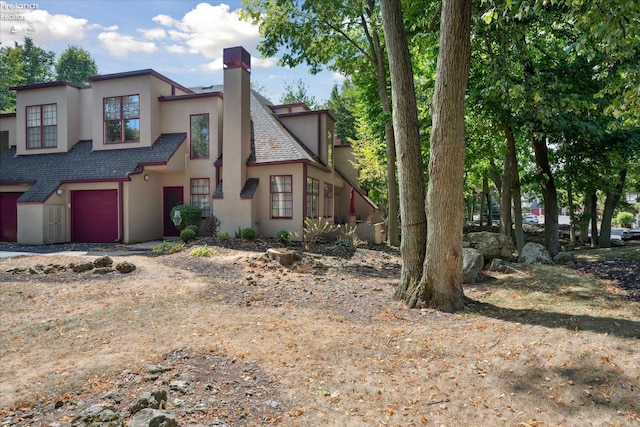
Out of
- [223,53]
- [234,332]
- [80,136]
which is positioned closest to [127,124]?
[80,136]

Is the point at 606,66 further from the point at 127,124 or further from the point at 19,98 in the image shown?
the point at 19,98

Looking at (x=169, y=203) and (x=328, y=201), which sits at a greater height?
(x=328, y=201)

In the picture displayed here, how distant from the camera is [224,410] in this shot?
127 inches

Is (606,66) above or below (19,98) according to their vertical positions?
below

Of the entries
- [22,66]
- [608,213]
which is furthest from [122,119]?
[22,66]

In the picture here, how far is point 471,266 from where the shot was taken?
847cm

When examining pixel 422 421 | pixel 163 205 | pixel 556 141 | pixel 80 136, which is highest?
pixel 80 136

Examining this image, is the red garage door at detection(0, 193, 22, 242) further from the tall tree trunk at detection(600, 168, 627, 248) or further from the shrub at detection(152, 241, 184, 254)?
the tall tree trunk at detection(600, 168, 627, 248)

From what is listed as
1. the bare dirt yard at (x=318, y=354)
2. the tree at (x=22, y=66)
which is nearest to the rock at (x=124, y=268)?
the bare dirt yard at (x=318, y=354)

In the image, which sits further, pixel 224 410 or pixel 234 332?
pixel 234 332

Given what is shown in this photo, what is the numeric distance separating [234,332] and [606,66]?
11.1m

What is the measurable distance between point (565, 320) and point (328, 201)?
1359 cm

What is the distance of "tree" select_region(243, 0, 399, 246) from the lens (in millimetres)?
14156

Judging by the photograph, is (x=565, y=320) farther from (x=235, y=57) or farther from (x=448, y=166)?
(x=235, y=57)
